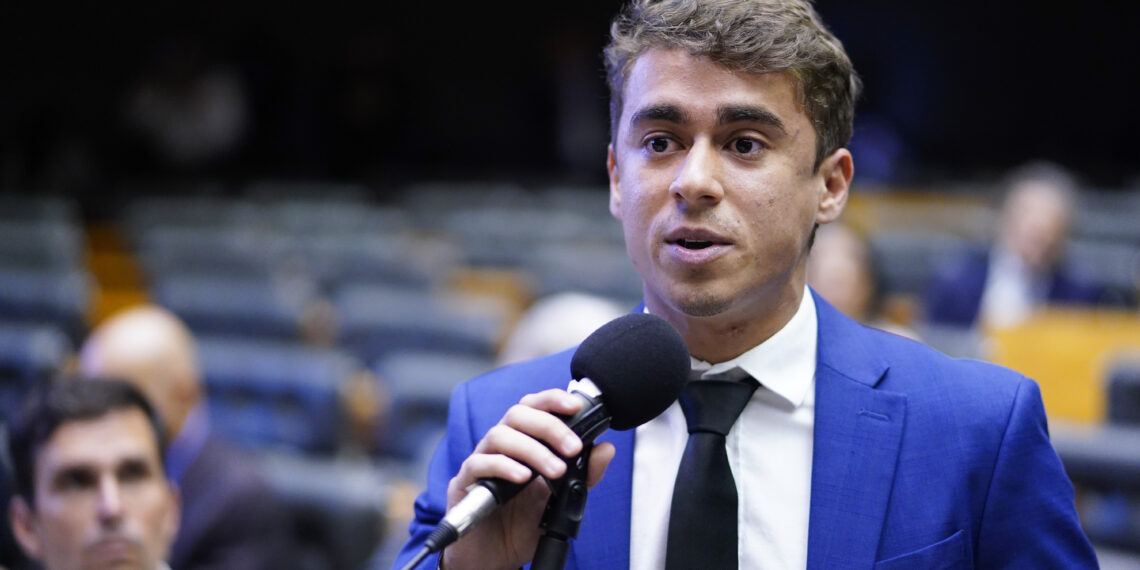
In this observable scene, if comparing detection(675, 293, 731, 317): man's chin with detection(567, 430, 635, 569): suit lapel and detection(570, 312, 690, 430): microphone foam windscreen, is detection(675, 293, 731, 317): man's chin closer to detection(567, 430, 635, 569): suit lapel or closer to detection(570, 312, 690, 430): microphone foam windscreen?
detection(570, 312, 690, 430): microphone foam windscreen

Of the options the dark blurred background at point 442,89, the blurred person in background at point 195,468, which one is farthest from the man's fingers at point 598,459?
the dark blurred background at point 442,89

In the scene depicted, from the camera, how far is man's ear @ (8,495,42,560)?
2.35 m

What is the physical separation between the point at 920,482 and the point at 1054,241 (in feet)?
14.2

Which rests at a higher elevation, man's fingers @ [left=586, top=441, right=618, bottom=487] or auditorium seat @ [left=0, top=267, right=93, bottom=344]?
man's fingers @ [left=586, top=441, right=618, bottom=487]

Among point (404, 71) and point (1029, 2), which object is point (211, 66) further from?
point (1029, 2)

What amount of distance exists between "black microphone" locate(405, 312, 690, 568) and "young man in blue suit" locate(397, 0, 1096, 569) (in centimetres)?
7

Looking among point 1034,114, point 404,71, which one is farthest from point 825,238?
point 1034,114

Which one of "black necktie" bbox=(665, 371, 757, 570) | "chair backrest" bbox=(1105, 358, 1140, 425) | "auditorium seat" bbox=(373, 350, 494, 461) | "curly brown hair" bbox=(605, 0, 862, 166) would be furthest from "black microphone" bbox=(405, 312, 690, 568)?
"auditorium seat" bbox=(373, 350, 494, 461)

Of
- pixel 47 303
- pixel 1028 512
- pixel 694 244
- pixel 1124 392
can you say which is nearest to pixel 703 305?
pixel 694 244

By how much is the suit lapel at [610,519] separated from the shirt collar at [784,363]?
0.48 ft

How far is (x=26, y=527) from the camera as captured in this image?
2377 millimetres

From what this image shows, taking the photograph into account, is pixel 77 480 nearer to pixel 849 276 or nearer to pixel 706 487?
pixel 706 487

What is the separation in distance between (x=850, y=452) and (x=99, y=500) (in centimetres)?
158

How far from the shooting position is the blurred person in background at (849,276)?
151 inches
